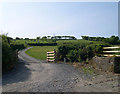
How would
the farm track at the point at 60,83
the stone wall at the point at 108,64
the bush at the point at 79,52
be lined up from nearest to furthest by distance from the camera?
1. the farm track at the point at 60,83
2. the stone wall at the point at 108,64
3. the bush at the point at 79,52

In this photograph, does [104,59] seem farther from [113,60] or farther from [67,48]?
[67,48]

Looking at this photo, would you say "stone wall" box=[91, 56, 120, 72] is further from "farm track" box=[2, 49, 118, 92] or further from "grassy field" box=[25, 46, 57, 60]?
"grassy field" box=[25, 46, 57, 60]

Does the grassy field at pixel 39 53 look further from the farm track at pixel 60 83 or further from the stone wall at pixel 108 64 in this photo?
the farm track at pixel 60 83

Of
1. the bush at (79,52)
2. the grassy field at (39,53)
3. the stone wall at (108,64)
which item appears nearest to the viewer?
the stone wall at (108,64)

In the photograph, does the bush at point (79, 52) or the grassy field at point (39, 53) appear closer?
the bush at point (79, 52)

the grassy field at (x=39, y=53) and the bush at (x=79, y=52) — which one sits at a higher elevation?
the bush at (x=79, y=52)

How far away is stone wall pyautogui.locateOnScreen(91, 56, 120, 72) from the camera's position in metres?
8.77

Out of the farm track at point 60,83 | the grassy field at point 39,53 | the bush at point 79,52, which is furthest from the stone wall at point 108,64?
the grassy field at point 39,53

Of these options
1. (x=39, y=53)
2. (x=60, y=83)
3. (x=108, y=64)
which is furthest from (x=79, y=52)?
(x=39, y=53)

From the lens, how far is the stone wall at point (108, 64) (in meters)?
8.77

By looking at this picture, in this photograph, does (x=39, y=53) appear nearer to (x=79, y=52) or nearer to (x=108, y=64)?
(x=79, y=52)

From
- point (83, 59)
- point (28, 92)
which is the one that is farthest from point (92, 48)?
point (28, 92)

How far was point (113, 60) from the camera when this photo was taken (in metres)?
8.91

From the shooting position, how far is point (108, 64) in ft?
30.5
